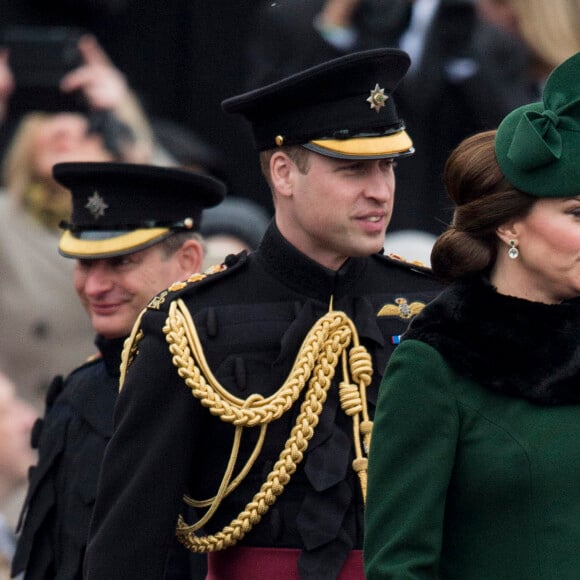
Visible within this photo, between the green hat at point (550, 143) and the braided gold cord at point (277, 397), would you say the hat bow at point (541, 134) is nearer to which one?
the green hat at point (550, 143)

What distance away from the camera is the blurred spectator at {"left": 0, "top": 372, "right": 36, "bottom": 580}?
788 cm

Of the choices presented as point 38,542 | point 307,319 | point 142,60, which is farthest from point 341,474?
point 142,60

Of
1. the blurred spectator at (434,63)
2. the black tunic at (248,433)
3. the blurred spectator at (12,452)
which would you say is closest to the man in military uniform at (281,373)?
the black tunic at (248,433)

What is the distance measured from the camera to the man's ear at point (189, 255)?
578 centimetres

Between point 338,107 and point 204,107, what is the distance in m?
4.53

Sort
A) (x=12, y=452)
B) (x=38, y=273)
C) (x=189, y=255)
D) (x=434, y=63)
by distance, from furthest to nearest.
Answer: (x=38, y=273), (x=12, y=452), (x=434, y=63), (x=189, y=255)

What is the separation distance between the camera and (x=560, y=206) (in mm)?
3855

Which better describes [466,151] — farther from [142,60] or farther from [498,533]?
[142,60]

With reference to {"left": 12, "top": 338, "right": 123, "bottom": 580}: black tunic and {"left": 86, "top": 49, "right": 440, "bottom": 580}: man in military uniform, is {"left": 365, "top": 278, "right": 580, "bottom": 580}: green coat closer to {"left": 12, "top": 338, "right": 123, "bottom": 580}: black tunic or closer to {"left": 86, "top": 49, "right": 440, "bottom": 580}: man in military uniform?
{"left": 86, "top": 49, "right": 440, "bottom": 580}: man in military uniform

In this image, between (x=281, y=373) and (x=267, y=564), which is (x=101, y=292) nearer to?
(x=281, y=373)

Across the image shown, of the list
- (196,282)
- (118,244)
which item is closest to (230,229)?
(118,244)

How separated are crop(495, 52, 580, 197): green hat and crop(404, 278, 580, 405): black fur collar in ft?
0.82

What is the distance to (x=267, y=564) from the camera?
468 cm

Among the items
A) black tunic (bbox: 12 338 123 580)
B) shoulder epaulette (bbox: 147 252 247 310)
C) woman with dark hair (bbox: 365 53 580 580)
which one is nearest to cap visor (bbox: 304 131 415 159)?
shoulder epaulette (bbox: 147 252 247 310)
